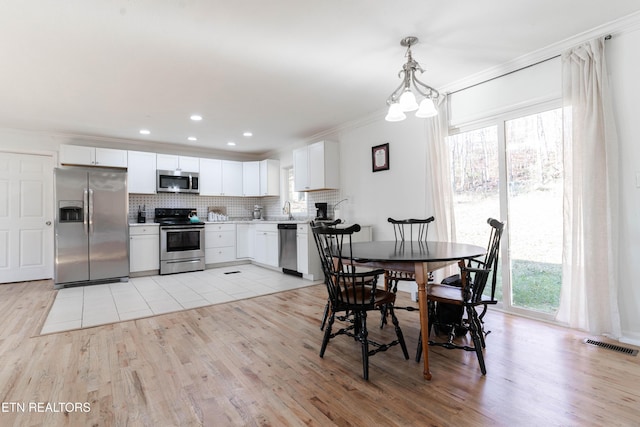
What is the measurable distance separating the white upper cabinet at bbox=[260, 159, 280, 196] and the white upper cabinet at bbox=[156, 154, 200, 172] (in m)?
1.27

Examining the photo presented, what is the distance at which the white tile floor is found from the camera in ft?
10.5

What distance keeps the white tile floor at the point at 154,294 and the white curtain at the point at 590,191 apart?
3.07 metres

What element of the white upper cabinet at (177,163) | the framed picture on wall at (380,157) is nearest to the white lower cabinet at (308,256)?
the framed picture on wall at (380,157)

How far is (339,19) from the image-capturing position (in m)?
2.26

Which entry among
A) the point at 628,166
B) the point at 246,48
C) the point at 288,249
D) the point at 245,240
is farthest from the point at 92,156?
the point at 628,166

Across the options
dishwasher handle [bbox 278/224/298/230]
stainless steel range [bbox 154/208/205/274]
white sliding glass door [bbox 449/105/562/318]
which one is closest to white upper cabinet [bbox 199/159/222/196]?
stainless steel range [bbox 154/208/205/274]

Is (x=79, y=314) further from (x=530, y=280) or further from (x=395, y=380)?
(x=530, y=280)

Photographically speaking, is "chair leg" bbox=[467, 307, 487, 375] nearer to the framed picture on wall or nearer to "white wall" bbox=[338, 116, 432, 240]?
"white wall" bbox=[338, 116, 432, 240]

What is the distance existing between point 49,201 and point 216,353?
4.84 m

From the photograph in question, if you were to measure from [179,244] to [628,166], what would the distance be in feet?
19.1

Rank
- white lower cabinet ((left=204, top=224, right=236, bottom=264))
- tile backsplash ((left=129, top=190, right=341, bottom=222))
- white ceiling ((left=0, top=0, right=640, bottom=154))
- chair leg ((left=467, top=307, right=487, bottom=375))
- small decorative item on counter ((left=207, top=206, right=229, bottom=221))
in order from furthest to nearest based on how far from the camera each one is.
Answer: small decorative item on counter ((left=207, top=206, right=229, bottom=221))
white lower cabinet ((left=204, top=224, right=236, bottom=264))
tile backsplash ((left=129, top=190, right=341, bottom=222))
white ceiling ((left=0, top=0, right=640, bottom=154))
chair leg ((left=467, top=307, right=487, bottom=375))

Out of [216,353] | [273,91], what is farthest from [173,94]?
[216,353]

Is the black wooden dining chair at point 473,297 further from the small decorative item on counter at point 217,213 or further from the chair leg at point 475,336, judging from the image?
the small decorative item on counter at point 217,213

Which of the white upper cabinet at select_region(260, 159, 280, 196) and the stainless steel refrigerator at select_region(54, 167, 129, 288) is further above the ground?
the white upper cabinet at select_region(260, 159, 280, 196)
